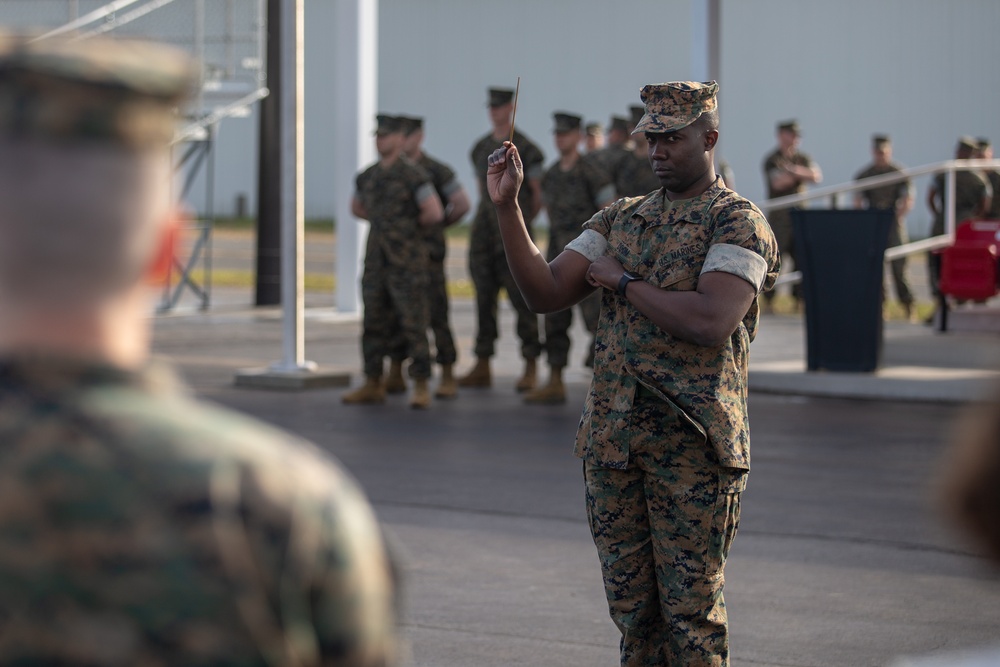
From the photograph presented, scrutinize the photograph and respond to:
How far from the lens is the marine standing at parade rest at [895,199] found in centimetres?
1858

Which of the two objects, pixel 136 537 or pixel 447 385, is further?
pixel 447 385

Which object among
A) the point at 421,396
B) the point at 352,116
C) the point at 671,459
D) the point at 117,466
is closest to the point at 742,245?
the point at 671,459

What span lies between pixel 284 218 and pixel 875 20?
86.8ft

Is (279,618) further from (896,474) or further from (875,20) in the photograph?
(875,20)

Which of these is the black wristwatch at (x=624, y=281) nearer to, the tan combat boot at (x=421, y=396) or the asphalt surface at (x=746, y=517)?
the asphalt surface at (x=746, y=517)

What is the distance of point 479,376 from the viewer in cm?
1297

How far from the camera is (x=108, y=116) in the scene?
1594 mm

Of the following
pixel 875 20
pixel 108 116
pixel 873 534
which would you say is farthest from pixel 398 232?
pixel 875 20

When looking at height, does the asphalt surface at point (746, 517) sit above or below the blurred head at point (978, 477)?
below

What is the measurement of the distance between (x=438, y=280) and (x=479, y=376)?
870 mm

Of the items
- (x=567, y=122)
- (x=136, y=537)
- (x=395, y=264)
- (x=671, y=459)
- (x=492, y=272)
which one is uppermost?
(x=567, y=122)

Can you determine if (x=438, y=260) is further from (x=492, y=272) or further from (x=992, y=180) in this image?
(x=992, y=180)

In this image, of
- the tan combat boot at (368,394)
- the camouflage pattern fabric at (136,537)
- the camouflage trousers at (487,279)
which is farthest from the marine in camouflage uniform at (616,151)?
the camouflage pattern fabric at (136,537)

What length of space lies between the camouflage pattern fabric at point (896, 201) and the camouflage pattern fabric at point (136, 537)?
17321 millimetres
